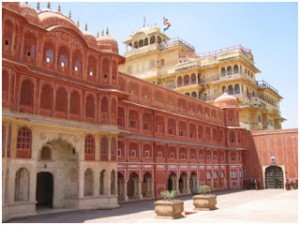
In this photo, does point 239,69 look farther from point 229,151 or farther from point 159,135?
point 159,135

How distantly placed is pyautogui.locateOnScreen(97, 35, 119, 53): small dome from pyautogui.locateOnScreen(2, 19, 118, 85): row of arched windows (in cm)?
83

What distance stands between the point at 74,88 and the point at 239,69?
32.2 metres

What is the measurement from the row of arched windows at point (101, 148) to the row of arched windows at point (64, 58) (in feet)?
14.7

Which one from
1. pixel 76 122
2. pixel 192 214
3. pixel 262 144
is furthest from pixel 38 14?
pixel 262 144

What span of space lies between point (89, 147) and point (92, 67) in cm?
609

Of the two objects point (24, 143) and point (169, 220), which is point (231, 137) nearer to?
point (169, 220)

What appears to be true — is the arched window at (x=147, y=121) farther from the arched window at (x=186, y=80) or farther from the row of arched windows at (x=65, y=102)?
the arched window at (x=186, y=80)

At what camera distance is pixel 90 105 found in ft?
82.9

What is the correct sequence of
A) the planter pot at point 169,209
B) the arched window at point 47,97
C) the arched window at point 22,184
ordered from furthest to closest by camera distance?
1. the arched window at point 47,97
2. the arched window at point 22,184
3. the planter pot at point 169,209

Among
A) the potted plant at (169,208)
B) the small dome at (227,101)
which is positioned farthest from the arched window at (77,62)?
the small dome at (227,101)

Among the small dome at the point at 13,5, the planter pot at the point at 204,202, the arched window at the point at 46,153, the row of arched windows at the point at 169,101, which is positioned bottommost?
the planter pot at the point at 204,202

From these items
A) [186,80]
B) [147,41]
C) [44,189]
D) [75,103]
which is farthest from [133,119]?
[147,41]

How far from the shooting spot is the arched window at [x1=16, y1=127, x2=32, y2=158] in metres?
20.2

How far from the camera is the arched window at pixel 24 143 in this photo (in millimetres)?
20234
